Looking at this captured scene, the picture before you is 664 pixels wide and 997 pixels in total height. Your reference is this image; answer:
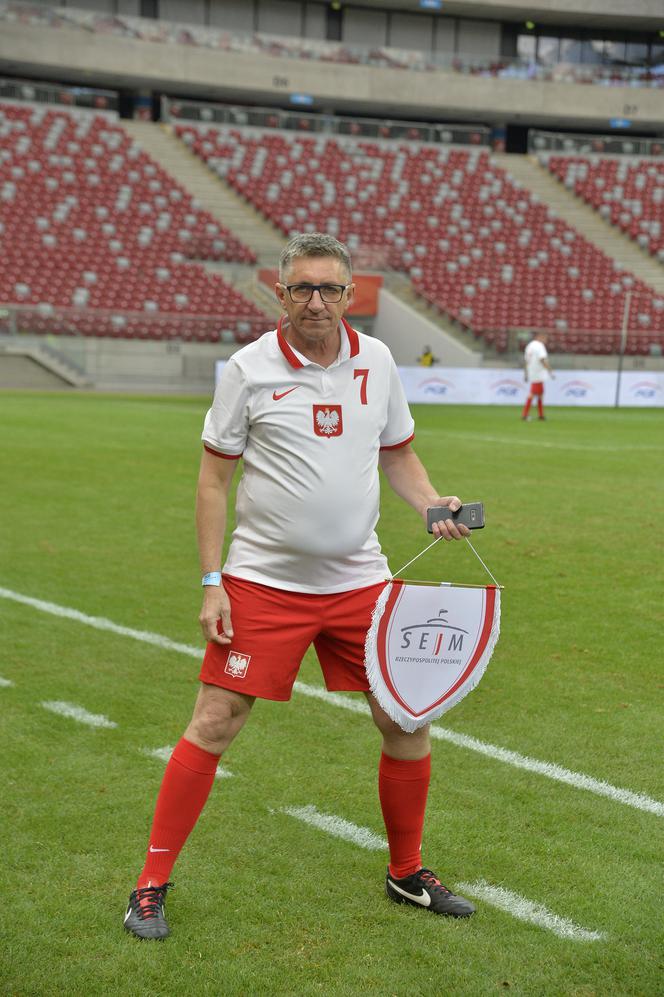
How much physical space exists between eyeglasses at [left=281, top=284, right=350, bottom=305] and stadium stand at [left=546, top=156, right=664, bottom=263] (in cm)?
4266

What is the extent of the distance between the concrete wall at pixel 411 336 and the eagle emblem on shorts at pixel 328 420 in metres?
30.6

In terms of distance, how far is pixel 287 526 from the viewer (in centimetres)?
346

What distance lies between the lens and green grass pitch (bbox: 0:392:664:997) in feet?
10.6

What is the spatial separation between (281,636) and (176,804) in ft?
2.02

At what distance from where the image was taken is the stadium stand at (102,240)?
31.3 m

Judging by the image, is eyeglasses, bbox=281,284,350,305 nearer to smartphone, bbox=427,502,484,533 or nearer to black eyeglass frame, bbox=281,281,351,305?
black eyeglass frame, bbox=281,281,351,305

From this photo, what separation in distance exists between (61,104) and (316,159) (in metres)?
9.96

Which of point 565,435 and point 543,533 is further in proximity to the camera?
point 565,435

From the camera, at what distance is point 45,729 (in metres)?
5.04

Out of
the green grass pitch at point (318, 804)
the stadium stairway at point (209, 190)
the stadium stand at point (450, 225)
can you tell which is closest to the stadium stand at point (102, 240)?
the stadium stairway at point (209, 190)

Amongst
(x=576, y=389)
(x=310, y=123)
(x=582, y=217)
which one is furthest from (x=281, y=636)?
(x=310, y=123)

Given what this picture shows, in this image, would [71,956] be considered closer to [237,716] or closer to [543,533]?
[237,716]

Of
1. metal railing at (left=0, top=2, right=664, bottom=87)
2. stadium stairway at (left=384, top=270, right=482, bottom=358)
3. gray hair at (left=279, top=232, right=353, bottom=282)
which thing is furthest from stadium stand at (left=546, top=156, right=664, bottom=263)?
gray hair at (left=279, top=232, right=353, bottom=282)

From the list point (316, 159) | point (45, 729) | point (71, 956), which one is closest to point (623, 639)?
→ point (45, 729)
